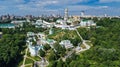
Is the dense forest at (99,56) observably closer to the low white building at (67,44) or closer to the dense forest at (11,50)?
the low white building at (67,44)

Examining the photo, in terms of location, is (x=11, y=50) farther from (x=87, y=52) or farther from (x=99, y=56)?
(x=99, y=56)

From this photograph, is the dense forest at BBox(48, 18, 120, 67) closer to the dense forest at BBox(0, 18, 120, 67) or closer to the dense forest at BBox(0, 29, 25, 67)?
the dense forest at BBox(0, 18, 120, 67)

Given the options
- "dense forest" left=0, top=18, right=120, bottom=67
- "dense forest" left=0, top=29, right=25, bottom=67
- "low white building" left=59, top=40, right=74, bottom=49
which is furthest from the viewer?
"low white building" left=59, top=40, right=74, bottom=49

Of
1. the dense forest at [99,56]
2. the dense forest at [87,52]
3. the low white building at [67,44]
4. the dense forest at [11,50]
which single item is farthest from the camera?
the low white building at [67,44]

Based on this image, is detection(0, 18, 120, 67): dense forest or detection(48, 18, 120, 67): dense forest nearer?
detection(48, 18, 120, 67): dense forest

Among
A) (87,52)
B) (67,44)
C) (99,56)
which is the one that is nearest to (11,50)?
(67,44)

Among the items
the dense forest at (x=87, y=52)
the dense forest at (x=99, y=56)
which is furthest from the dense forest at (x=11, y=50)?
the dense forest at (x=99, y=56)

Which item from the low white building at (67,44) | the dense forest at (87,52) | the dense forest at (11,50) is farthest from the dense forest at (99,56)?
the dense forest at (11,50)

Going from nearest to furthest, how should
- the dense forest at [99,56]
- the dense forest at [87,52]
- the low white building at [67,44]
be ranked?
the dense forest at [99,56]
the dense forest at [87,52]
the low white building at [67,44]

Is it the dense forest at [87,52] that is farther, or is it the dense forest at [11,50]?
the dense forest at [11,50]

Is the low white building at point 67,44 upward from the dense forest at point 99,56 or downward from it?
downward

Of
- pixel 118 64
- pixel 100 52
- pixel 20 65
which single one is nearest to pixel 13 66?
pixel 20 65

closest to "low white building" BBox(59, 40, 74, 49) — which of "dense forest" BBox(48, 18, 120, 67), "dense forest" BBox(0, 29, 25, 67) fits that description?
"dense forest" BBox(48, 18, 120, 67)
